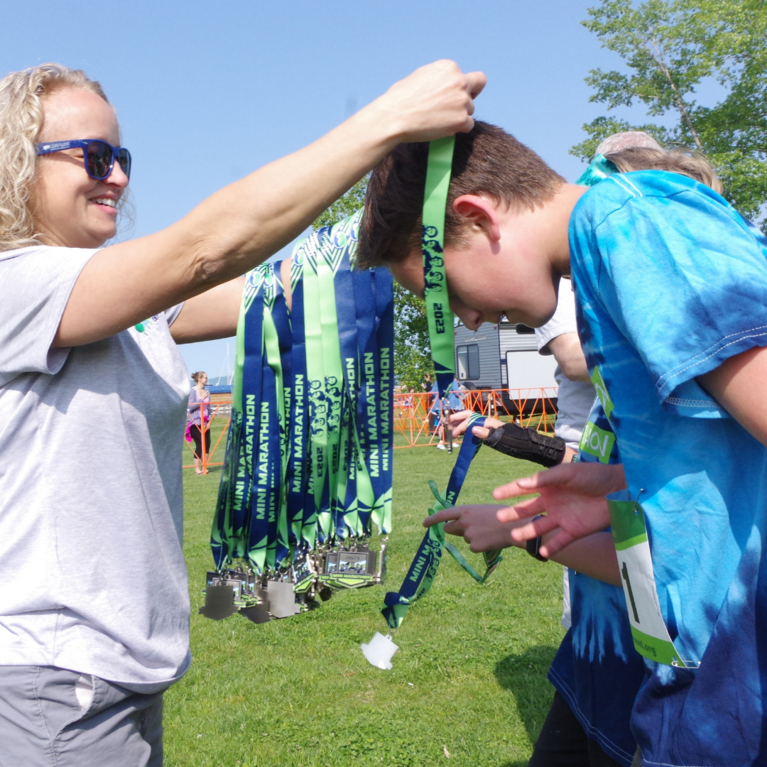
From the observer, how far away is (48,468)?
1.50 m

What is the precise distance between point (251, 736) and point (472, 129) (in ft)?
11.9

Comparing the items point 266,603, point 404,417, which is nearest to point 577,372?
point 266,603

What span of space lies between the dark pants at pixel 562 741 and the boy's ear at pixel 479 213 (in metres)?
1.48

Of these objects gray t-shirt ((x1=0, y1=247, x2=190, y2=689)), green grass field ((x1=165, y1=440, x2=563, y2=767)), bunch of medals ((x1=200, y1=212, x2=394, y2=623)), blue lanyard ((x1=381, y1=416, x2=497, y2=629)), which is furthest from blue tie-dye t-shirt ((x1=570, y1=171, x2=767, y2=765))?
green grass field ((x1=165, y1=440, x2=563, y2=767))

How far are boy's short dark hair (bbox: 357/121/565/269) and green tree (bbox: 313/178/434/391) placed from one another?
31.0 feet

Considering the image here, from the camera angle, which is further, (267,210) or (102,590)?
(102,590)

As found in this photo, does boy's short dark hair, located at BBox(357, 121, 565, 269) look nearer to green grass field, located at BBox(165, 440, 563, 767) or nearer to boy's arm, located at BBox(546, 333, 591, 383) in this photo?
boy's arm, located at BBox(546, 333, 591, 383)

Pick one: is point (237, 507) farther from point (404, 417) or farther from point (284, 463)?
point (404, 417)

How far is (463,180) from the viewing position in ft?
4.84

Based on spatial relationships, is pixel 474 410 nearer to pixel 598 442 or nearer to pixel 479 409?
pixel 479 409

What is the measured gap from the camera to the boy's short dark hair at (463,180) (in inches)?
58.1

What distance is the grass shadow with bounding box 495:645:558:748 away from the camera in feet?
13.3

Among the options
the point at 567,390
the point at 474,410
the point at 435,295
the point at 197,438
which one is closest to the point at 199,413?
the point at 197,438

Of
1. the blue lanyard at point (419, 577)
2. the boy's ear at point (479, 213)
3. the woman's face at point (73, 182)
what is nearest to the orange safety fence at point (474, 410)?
the blue lanyard at point (419, 577)
